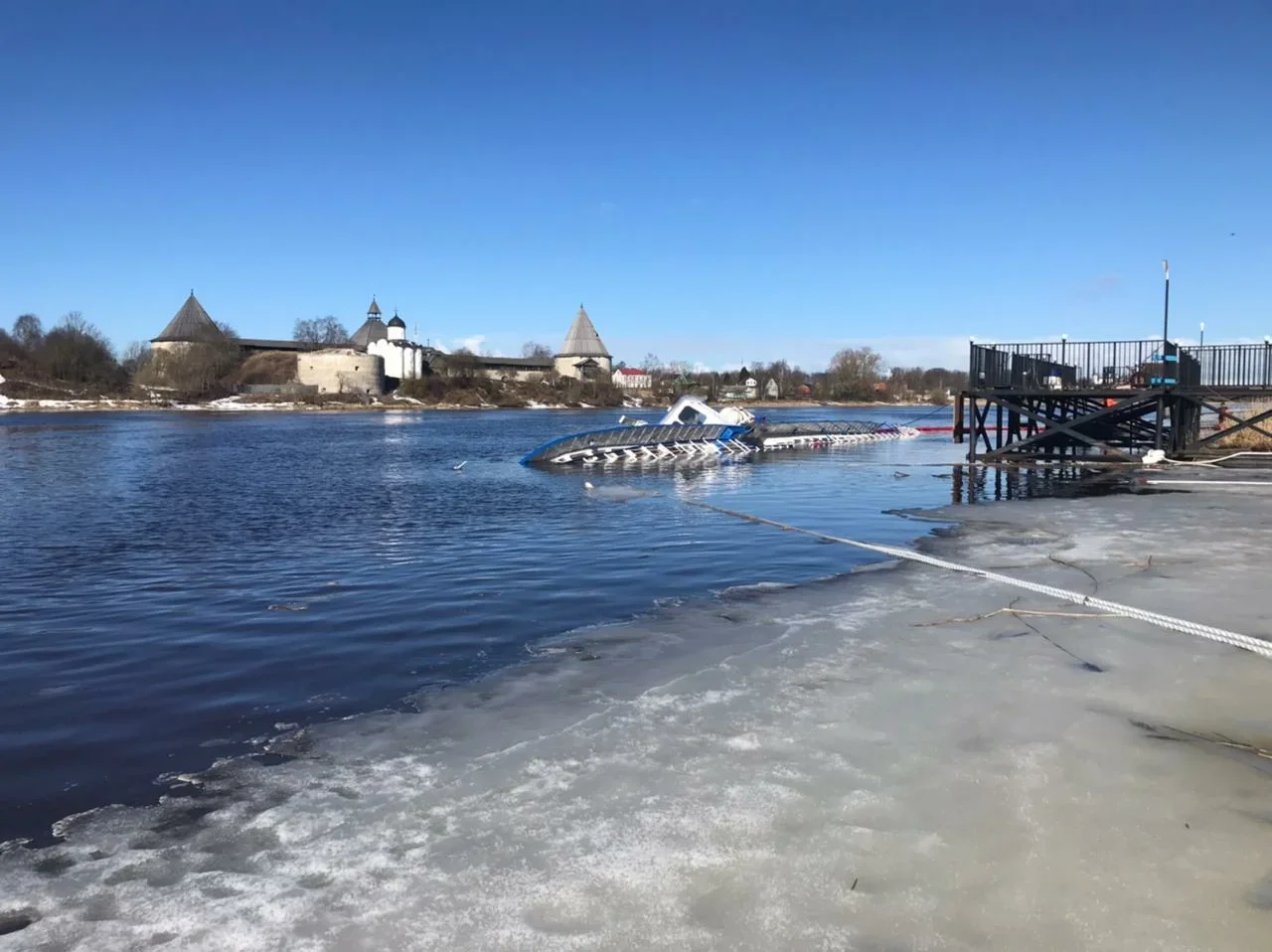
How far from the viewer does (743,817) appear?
426cm

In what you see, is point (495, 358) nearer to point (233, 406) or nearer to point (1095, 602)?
point (233, 406)

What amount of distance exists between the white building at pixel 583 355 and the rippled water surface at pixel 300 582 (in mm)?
→ 137234

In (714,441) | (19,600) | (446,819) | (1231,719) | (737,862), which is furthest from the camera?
(714,441)

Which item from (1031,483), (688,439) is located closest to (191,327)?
(688,439)

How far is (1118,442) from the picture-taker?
3008 centimetres

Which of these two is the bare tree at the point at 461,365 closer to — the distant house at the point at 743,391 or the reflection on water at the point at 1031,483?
the distant house at the point at 743,391

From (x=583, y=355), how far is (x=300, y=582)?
15481 centimetres

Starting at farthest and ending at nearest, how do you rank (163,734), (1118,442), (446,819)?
1. (1118,442)
2. (163,734)
3. (446,819)

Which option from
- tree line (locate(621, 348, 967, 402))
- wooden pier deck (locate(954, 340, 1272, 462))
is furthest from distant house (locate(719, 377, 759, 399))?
wooden pier deck (locate(954, 340, 1272, 462))

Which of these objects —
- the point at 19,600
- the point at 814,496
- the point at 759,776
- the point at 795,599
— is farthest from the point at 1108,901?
the point at 814,496

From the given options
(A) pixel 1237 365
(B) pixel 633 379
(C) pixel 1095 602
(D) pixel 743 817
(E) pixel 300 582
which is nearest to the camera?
(D) pixel 743 817

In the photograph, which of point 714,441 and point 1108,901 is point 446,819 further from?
point 714,441

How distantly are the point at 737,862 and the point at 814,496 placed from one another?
16225mm

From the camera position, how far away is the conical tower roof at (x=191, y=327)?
441 ft
